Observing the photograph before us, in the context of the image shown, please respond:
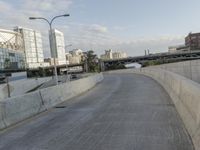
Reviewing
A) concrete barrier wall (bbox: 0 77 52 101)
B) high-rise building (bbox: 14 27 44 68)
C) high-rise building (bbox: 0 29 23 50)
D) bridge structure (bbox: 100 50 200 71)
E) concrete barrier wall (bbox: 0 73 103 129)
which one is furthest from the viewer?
high-rise building (bbox: 14 27 44 68)

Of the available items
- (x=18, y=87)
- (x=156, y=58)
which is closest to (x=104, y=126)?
(x=18, y=87)

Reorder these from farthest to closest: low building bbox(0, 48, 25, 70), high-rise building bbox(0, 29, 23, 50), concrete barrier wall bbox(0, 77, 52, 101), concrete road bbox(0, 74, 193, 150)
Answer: high-rise building bbox(0, 29, 23, 50) → low building bbox(0, 48, 25, 70) → concrete barrier wall bbox(0, 77, 52, 101) → concrete road bbox(0, 74, 193, 150)

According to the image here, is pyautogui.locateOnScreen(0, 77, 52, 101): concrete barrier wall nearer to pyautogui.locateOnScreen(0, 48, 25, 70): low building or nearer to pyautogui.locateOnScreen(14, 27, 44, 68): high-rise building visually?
pyautogui.locateOnScreen(0, 48, 25, 70): low building

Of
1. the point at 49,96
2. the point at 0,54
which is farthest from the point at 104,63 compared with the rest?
the point at 49,96

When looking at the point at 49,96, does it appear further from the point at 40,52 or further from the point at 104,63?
the point at 40,52

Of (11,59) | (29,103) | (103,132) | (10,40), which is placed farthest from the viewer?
(10,40)

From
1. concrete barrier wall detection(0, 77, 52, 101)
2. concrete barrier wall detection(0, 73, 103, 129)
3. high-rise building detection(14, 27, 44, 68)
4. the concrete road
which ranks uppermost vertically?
high-rise building detection(14, 27, 44, 68)

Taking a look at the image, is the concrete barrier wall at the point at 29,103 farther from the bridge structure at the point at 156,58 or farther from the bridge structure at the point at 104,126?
the bridge structure at the point at 156,58

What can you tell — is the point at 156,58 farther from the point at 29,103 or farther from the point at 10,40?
the point at 29,103

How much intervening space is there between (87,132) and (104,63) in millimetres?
139399

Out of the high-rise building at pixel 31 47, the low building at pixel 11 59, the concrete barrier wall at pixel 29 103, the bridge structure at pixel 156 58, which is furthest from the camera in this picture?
the high-rise building at pixel 31 47

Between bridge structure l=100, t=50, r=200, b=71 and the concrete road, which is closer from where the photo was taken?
the concrete road

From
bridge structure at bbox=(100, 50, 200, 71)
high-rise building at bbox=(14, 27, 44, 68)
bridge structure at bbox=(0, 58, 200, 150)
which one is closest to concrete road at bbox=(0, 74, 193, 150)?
bridge structure at bbox=(0, 58, 200, 150)

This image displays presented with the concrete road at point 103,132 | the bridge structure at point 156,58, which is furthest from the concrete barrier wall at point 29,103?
the bridge structure at point 156,58
